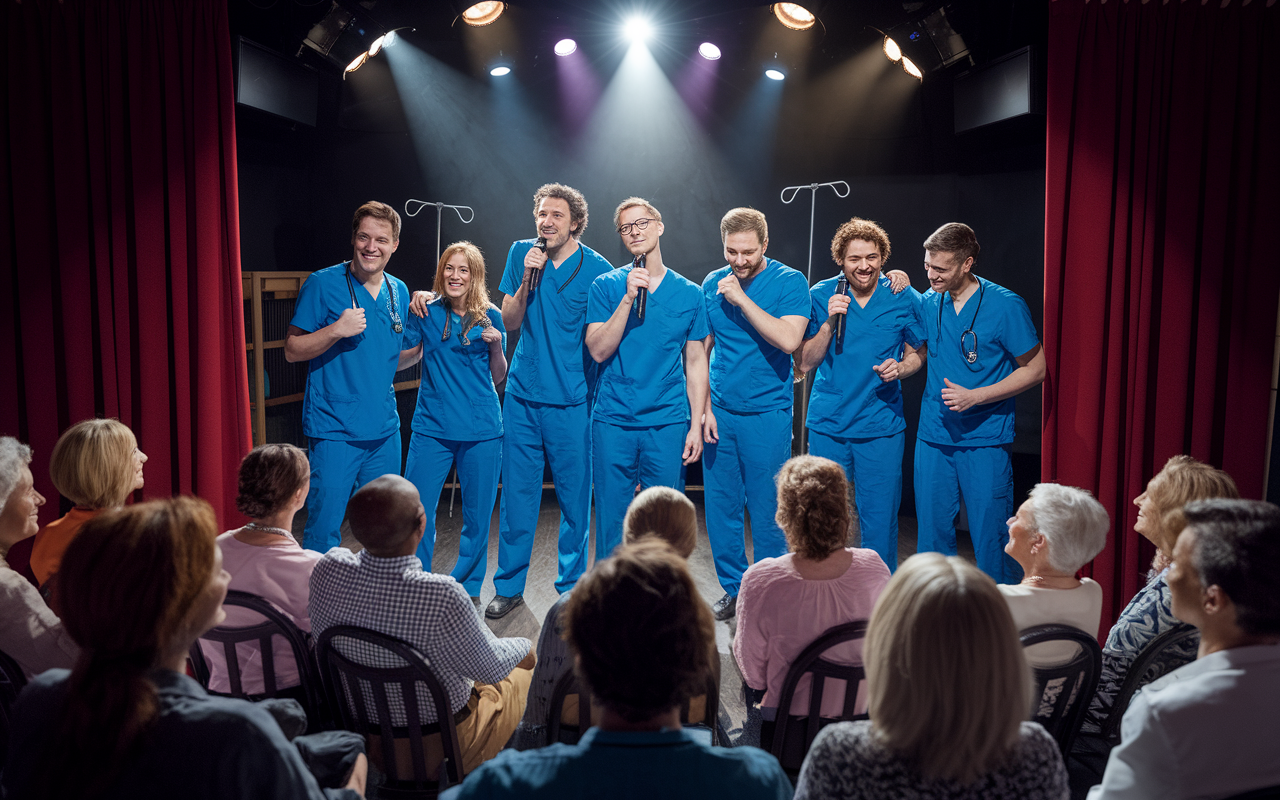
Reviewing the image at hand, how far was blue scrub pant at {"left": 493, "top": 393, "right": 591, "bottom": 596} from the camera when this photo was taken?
10.8ft

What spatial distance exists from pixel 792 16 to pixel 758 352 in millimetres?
1916

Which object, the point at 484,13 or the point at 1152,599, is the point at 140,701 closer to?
the point at 1152,599

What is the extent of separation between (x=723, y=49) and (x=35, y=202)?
3460mm

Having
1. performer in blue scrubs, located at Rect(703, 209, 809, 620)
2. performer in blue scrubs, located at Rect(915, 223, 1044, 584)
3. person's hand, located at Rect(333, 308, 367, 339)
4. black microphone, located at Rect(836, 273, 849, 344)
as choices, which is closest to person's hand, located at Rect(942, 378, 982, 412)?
performer in blue scrubs, located at Rect(915, 223, 1044, 584)

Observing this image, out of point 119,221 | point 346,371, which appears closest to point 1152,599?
point 346,371

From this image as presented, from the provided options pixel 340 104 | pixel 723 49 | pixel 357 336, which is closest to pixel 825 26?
pixel 723 49

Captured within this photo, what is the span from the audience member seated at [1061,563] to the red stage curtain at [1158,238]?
4.41ft

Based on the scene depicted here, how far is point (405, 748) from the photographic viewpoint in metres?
1.62

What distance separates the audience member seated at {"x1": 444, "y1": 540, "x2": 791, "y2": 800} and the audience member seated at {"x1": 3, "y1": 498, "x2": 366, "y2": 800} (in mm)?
271

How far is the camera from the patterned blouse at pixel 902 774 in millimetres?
974

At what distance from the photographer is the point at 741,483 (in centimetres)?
333

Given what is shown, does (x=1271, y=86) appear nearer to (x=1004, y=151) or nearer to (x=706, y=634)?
(x=1004, y=151)

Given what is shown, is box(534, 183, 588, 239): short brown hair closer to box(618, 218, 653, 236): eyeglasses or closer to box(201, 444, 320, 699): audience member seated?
box(618, 218, 653, 236): eyeglasses

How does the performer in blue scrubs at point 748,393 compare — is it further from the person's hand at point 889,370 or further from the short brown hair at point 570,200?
the short brown hair at point 570,200
